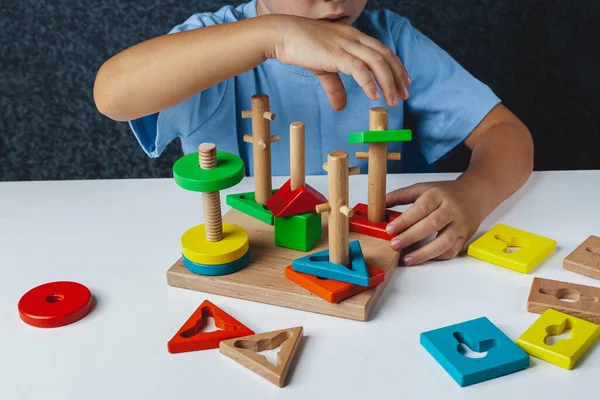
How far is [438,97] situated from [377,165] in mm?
349

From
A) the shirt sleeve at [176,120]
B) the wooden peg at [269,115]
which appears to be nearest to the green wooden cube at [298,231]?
the wooden peg at [269,115]

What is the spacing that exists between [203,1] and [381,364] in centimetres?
110

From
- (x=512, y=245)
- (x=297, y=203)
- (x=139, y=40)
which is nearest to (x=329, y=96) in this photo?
(x=297, y=203)

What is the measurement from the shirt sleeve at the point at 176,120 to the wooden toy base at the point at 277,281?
298mm

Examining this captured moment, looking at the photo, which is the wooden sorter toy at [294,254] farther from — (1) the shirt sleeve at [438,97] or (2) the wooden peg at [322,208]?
(1) the shirt sleeve at [438,97]

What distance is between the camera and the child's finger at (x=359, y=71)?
2.05 feet

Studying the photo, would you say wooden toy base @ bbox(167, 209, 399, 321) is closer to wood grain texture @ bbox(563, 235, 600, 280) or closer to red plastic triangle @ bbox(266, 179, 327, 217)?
red plastic triangle @ bbox(266, 179, 327, 217)

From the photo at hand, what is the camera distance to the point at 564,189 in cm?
82

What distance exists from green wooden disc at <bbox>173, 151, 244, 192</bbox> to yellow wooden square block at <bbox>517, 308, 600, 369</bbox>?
0.29 m

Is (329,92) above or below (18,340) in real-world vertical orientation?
above

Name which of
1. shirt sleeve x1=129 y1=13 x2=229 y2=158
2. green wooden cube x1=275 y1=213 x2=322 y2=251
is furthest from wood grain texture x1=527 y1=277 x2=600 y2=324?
shirt sleeve x1=129 y1=13 x2=229 y2=158

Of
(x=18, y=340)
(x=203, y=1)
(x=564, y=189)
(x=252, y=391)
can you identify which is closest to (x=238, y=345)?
(x=252, y=391)

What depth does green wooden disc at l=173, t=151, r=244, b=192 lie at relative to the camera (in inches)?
23.5

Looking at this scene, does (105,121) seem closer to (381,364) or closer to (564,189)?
(564,189)
